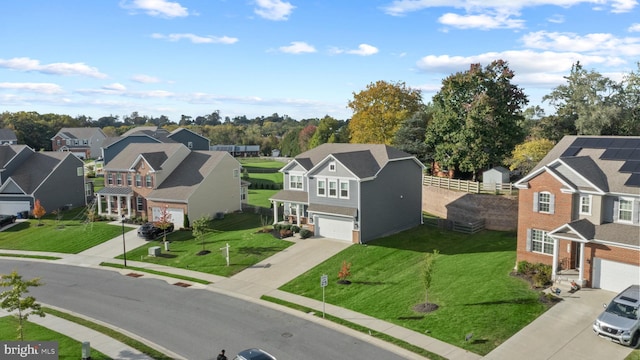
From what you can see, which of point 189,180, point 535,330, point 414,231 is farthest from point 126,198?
→ point 535,330

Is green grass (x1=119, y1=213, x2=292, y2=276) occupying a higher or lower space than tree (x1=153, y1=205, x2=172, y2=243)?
lower

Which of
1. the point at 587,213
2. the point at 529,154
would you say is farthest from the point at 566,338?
the point at 529,154

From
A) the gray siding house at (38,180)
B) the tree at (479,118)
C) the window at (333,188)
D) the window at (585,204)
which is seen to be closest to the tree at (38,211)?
the gray siding house at (38,180)

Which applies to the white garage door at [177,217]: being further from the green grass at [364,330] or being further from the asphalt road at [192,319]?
the green grass at [364,330]

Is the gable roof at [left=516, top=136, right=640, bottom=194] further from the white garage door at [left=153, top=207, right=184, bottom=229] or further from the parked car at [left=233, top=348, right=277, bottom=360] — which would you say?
the white garage door at [left=153, top=207, right=184, bottom=229]

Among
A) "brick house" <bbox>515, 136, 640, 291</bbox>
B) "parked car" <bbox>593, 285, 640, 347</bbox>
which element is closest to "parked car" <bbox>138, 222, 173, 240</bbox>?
"brick house" <bbox>515, 136, 640, 291</bbox>

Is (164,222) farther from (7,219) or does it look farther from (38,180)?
(38,180)

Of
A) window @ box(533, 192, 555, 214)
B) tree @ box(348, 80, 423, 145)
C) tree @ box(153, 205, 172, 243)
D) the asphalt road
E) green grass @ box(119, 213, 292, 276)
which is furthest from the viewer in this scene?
tree @ box(348, 80, 423, 145)
